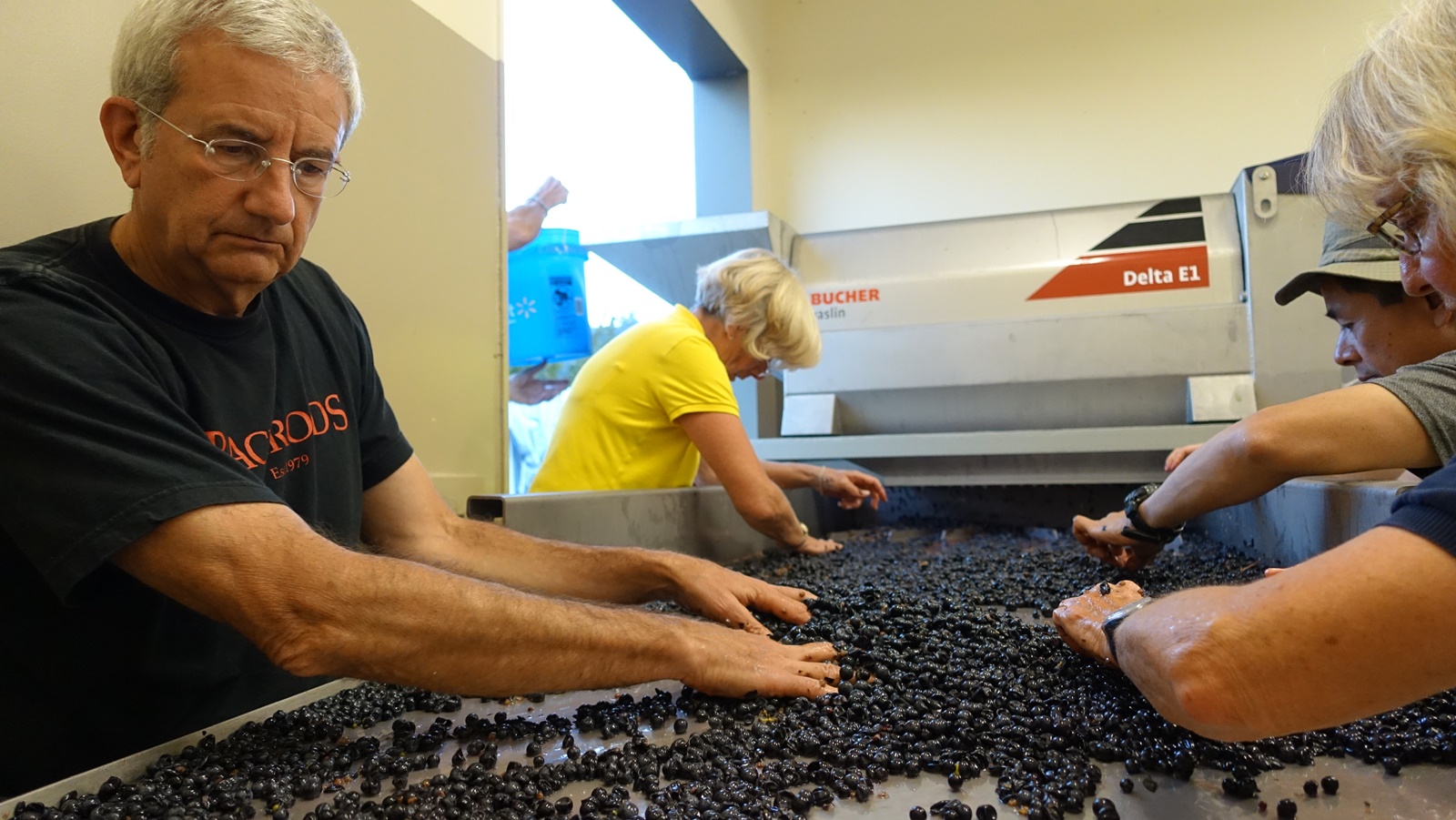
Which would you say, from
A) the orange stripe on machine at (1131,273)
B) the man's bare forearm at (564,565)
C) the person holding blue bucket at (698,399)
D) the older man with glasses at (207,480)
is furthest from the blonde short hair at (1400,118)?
the orange stripe on machine at (1131,273)

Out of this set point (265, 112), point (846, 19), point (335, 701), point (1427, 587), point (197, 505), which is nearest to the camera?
point (1427, 587)

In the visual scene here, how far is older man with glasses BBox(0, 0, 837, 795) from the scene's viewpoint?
2.83ft

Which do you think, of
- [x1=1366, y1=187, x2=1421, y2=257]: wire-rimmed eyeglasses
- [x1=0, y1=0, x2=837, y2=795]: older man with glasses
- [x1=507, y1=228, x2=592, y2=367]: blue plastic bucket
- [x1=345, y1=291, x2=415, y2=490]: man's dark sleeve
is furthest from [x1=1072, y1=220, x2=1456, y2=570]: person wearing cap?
[x1=507, y1=228, x2=592, y2=367]: blue plastic bucket

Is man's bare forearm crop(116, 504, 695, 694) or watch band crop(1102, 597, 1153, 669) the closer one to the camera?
man's bare forearm crop(116, 504, 695, 694)

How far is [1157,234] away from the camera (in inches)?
116

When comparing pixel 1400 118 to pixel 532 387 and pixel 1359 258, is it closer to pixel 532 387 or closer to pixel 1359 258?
pixel 1359 258

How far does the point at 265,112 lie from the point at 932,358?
236 cm

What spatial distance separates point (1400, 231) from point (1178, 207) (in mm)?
2250

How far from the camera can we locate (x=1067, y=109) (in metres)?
4.05

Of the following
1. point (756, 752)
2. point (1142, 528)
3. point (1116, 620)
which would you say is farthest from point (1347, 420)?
point (756, 752)

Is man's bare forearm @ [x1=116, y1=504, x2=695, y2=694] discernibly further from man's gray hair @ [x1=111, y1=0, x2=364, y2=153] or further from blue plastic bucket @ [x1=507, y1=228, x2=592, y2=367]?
blue plastic bucket @ [x1=507, y1=228, x2=592, y2=367]

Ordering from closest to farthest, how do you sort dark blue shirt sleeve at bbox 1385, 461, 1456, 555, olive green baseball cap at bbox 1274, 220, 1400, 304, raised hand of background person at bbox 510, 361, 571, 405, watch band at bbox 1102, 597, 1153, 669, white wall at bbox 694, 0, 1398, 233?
dark blue shirt sleeve at bbox 1385, 461, 1456, 555 < watch band at bbox 1102, 597, 1153, 669 < olive green baseball cap at bbox 1274, 220, 1400, 304 < raised hand of background person at bbox 510, 361, 571, 405 < white wall at bbox 694, 0, 1398, 233

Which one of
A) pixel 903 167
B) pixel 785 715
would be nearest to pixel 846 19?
pixel 903 167

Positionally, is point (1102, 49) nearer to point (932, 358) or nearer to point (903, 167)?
point (903, 167)
